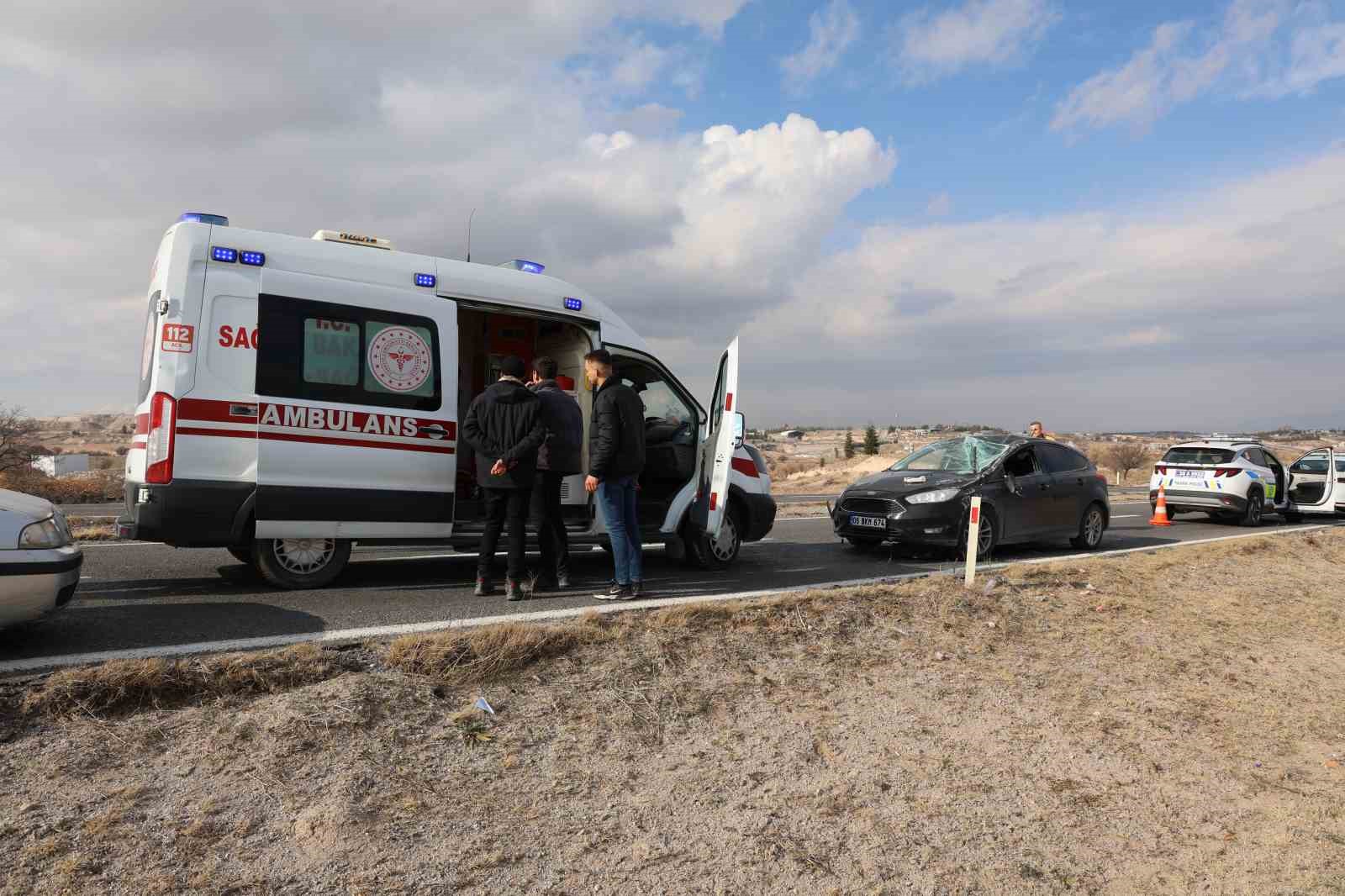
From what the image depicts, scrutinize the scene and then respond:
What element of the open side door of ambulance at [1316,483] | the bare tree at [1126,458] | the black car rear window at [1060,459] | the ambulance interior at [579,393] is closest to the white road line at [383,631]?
the ambulance interior at [579,393]

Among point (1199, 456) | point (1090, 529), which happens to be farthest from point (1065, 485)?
point (1199, 456)

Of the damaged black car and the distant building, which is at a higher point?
the distant building

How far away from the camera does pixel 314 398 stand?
22.3ft

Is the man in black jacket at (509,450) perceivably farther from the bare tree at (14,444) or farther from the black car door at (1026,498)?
the bare tree at (14,444)

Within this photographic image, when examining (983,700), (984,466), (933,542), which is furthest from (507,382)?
(984,466)

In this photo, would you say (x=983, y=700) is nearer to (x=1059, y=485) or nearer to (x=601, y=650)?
(x=601, y=650)

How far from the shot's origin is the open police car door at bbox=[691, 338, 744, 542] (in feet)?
25.4

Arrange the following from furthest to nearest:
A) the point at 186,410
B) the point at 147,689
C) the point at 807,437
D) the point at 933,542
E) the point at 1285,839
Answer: the point at 807,437 < the point at 933,542 < the point at 186,410 < the point at 147,689 < the point at 1285,839

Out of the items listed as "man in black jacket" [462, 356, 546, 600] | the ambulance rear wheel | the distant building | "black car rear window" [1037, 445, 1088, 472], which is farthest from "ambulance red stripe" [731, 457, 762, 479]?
the distant building

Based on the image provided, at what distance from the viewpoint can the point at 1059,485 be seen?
38.1ft

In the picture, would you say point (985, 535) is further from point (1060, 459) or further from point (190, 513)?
point (190, 513)

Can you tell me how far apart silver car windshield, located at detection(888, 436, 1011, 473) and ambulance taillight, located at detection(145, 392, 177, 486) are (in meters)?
8.28

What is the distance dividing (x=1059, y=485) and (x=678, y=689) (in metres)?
8.35

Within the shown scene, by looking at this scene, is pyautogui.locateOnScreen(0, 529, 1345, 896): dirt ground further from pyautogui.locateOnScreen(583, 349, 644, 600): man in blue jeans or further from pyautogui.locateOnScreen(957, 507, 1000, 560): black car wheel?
pyautogui.locateOnScreen(957, 507, 1000, 560): black car wheel
